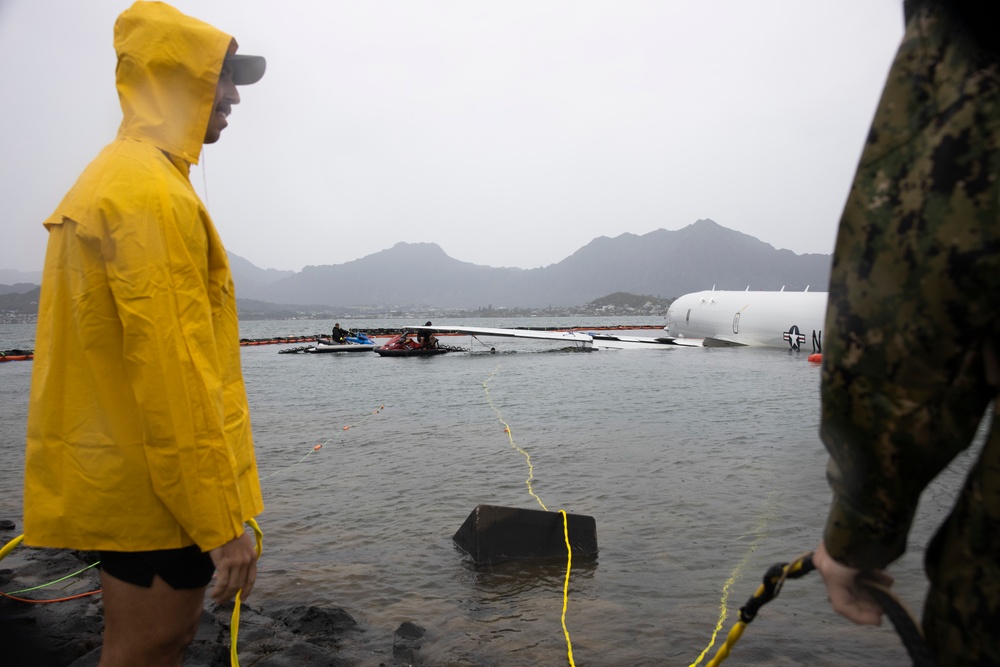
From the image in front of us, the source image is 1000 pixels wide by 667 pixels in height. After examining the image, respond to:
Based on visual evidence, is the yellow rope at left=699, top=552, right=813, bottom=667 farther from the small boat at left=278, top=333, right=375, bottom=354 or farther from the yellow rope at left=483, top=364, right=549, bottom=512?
the small boat at left=278, top=333, right=375, bottom=354

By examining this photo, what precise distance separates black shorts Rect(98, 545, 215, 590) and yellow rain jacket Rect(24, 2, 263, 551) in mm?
50

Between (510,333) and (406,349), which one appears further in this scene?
(510,333)

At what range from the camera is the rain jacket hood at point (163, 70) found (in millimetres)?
2004

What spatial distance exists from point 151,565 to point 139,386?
542mm

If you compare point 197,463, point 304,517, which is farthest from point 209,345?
point 304,517

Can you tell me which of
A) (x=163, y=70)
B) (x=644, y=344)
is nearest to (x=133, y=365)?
(x=163, y=70)

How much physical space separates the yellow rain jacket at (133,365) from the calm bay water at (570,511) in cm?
276

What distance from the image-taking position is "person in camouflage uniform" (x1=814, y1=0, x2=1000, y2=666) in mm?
1129

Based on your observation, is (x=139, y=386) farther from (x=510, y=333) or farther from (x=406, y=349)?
(x=510, y=333)

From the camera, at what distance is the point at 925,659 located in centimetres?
132

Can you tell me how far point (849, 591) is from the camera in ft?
4.61

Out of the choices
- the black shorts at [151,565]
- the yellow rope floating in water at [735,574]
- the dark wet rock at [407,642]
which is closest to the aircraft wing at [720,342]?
the yellow rope floating in water at [735,574]

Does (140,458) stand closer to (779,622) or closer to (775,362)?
(779,622)

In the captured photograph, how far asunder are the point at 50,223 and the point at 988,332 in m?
2.29
